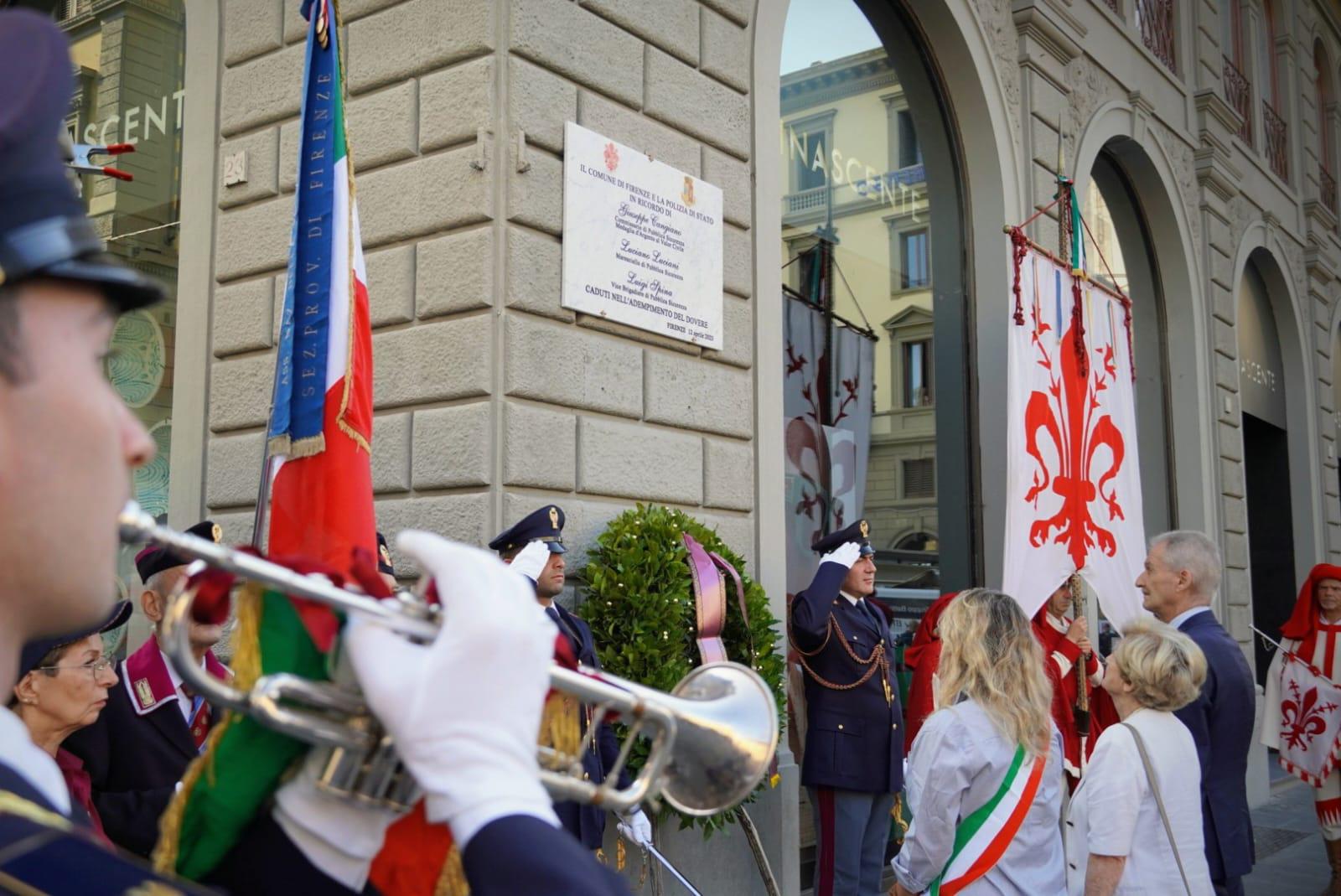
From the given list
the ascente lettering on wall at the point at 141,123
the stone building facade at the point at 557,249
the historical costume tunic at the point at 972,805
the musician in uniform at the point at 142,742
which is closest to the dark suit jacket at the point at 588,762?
the stone building facade at the point at 557,249

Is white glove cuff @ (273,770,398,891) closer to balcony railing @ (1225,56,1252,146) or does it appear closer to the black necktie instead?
the black necktie

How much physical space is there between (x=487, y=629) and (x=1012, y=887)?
3.14 metres

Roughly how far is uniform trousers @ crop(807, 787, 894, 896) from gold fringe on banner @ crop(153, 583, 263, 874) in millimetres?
5164

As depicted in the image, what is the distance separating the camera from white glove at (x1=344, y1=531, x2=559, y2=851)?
3.46ft

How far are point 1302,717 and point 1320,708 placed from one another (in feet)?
0.58

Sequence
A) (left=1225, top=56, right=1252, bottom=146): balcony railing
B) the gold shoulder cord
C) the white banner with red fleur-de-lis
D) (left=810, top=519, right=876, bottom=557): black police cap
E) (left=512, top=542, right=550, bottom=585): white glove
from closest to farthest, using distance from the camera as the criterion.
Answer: (left=512, top=542, right=550, bottom=585): white glove < the gold shoulder cord < (left=810, top=519, right=876, bottom=557): black police cap < the white banner with red fleur-de-lis < (left=1225, top=56, right=1252, bottom=146): balcony railing

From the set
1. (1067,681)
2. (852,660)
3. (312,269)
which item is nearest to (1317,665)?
(1067,681)

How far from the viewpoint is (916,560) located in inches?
332

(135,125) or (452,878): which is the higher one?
(135,125)

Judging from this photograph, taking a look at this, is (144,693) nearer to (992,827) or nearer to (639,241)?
(992,827)

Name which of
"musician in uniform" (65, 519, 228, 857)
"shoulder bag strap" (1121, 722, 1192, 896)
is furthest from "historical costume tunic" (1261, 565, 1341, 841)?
"musician in uniform" (65, 519, 228, 857)

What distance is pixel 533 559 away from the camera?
4.72 metres

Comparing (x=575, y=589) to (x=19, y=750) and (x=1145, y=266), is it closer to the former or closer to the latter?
(x=19, y=750)

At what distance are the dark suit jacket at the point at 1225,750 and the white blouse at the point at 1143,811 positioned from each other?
0.65 metres
